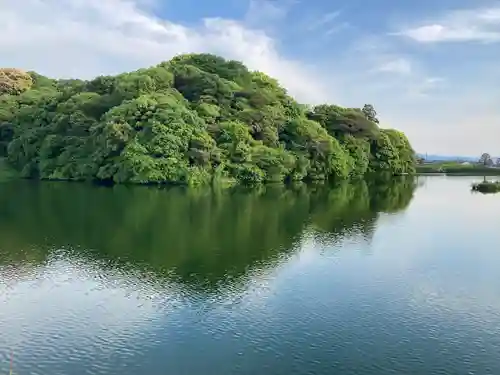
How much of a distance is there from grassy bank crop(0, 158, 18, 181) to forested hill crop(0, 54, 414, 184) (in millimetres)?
813

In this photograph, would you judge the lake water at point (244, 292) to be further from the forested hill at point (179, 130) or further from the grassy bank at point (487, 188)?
the grassy bank at point (487, 188)

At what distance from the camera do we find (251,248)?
81.2 ft

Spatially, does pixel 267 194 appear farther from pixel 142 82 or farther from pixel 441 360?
pixel 441 360

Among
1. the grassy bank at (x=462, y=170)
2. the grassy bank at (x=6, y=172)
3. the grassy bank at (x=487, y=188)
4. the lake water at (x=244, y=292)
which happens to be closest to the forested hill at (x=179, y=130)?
the grassy bank at (x=6, y=172)

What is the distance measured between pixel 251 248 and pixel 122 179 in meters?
32.6

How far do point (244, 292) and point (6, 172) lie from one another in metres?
53.4

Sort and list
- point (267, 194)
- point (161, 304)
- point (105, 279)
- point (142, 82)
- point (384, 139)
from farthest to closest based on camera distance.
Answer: point (384, 139)
point (142, 82)
point (267, 194)
point (105, 279)
point (161, 304)

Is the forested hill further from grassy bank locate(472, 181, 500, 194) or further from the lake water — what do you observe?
the lake water

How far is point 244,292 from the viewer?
18.0 m

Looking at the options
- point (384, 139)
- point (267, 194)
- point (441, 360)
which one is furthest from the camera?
point (384, 139)

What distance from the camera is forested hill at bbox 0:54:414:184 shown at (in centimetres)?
5431

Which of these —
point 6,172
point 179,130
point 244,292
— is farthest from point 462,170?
point 244,292

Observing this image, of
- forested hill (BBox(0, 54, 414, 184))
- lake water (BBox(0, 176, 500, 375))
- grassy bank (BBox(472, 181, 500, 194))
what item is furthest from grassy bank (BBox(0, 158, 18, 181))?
grassy bank (BBox(472, 181, 500, 194))

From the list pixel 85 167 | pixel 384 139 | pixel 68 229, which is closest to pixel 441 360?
pixel 68 229
